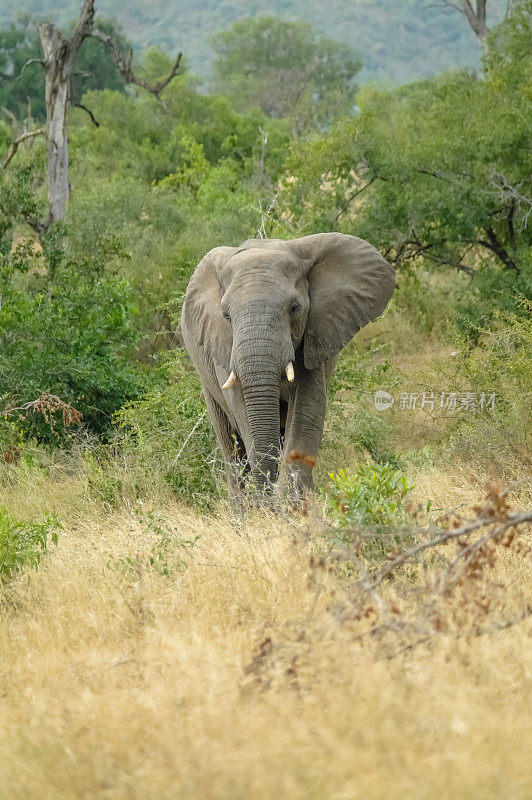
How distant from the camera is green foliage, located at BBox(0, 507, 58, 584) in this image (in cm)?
705

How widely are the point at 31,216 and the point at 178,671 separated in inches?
464

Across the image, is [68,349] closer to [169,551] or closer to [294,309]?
[294,309]

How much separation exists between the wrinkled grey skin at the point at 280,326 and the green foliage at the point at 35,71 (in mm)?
46996

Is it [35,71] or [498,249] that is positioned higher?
[498,249]

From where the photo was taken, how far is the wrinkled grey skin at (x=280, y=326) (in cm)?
786

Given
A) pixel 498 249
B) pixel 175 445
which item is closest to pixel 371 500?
pixel 175 445

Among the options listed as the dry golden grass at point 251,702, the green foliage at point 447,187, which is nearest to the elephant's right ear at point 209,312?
the dry golden grass at point 251,702

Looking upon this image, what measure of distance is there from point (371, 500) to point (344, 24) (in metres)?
178

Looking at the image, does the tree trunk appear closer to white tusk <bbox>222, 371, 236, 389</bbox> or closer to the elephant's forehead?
the elephant's forehead

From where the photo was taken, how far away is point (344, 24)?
173 metres

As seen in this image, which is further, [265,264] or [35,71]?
[35,71]

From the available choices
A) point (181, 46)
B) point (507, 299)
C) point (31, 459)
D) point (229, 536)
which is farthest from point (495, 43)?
point (181, 46)

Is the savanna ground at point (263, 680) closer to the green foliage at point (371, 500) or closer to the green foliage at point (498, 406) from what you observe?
the green foliage at point (371, 500)

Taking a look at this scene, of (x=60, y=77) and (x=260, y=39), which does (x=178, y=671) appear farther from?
(x=260, y=39)
